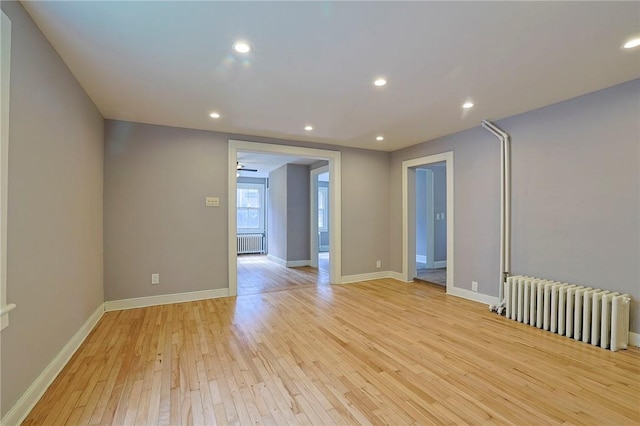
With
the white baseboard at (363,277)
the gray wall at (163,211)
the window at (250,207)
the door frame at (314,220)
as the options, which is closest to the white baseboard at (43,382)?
the gray wall at (163,211)

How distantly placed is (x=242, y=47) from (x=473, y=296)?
425 cm

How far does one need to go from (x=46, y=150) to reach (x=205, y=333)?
210 centimetres

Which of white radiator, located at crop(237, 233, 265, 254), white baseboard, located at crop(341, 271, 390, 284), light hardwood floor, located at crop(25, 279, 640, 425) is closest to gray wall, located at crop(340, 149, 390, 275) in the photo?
white baseboard, located at crop(341, 271, 390, 284)

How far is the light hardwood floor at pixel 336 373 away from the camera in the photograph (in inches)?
70.9

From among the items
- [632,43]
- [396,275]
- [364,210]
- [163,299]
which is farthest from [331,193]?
[632,43]

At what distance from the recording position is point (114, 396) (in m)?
1.98

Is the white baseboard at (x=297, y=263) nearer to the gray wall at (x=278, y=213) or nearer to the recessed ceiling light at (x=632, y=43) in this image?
the gray wall at (x=278, y=213)

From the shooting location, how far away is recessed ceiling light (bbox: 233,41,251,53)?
6.98ft

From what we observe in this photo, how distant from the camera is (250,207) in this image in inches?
383

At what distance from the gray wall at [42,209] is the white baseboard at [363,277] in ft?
12.3

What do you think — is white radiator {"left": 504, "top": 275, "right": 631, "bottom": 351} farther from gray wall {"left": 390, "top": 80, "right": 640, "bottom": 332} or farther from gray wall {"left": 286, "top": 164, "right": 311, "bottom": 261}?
gray wall {"left": 286, "top": 164, "right": 311, "bottom": 261}

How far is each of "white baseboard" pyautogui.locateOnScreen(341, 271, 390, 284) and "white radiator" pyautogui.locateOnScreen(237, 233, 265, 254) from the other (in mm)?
4867

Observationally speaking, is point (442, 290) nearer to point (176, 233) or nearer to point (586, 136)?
point (586, 136)

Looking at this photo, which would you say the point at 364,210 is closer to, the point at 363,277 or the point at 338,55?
the point at 363,277
